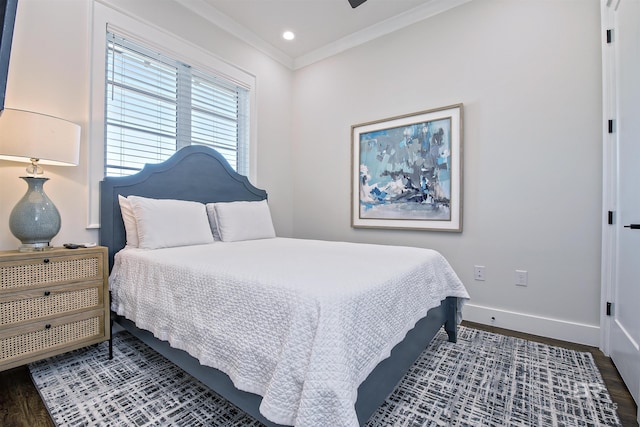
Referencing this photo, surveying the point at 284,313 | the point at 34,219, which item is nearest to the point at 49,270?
the point at 34,219

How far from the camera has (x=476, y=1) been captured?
2594 mm

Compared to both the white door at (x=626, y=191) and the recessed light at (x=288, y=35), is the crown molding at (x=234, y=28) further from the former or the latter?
the white door at (x=626, y=191)

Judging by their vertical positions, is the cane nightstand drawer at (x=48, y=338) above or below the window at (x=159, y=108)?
below

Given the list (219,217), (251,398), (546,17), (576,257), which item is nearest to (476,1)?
(546,17)

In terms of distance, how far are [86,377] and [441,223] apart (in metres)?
2.83

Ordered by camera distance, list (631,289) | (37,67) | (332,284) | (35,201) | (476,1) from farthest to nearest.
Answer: (476,1), (37,67), (35,201), (631,289), (332,284)

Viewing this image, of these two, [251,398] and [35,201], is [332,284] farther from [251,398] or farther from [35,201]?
[35,201]

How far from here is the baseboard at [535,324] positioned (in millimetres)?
2164

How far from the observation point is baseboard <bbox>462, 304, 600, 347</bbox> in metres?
2.16

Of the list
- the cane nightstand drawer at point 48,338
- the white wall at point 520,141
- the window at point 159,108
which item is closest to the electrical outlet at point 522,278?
the white wall at point 520,141

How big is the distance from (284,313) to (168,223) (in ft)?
5.26

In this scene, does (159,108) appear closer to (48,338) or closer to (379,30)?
(48,338)

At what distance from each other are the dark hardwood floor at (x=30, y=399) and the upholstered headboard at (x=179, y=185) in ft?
2.63

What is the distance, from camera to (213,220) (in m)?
2.80
